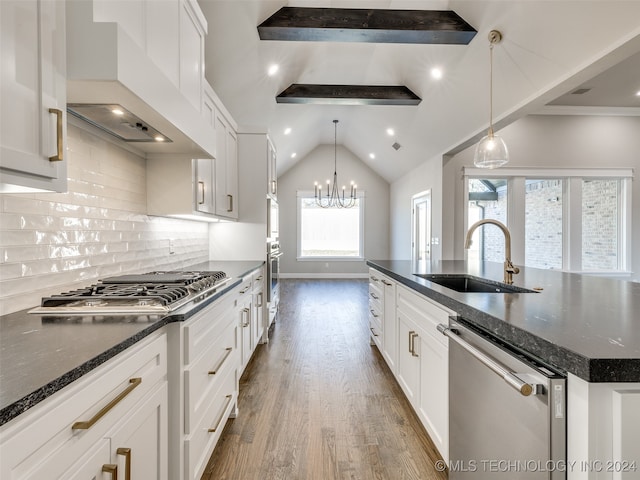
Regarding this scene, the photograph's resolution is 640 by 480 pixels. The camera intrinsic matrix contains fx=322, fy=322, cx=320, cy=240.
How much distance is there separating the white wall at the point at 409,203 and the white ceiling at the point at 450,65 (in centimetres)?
35

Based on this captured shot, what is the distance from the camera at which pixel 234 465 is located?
1.68 m

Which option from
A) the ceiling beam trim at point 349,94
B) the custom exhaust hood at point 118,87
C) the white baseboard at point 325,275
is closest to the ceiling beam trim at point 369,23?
the ceiling beam trim at point 349,94

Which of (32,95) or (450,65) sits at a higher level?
(450,65)

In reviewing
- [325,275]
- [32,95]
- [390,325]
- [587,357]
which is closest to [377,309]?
[390,325]

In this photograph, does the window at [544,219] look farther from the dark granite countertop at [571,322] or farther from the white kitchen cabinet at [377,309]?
the dark granite countertop at [571,322]

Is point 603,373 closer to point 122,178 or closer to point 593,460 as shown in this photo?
point 593,460

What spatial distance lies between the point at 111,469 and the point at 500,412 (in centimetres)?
111

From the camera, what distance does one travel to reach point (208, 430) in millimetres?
1535

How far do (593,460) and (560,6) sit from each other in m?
2.79

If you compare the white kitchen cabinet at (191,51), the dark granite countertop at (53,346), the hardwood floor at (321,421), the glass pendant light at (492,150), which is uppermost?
the white kitchen cabinet at (191,51)

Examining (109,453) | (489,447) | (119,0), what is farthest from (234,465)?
(119,0)

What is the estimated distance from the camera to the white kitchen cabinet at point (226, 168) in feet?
8.96

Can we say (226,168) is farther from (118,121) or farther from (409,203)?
(409,203)

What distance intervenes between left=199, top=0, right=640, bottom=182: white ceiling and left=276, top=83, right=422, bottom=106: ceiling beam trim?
0.10 metres
